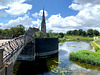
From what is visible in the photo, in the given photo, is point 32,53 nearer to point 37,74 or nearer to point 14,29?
point 37,74

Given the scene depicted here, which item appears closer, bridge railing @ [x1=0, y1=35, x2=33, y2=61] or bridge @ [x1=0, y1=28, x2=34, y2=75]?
bridge @ [x1=0, y1=28, x2=34, y2=75]

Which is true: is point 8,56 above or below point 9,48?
below

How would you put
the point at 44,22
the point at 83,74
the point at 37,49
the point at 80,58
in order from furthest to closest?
the point at 44,22 < the point at 37,49 < the point at 80,58 < the point at 83,74

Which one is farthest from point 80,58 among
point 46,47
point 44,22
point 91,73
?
point 44,22

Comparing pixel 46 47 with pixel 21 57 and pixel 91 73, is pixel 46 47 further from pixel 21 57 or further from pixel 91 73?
pixel 91 73

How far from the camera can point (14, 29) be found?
111ft

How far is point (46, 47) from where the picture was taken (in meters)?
27.8

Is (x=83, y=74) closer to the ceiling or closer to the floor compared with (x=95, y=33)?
closer to the floor

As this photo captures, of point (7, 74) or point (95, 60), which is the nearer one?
Answer: point (7, 74)

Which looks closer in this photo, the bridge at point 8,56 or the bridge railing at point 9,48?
the bridge at point 8,56

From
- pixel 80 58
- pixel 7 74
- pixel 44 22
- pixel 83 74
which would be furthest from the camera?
pixel 44 22

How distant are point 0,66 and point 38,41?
73.0ft

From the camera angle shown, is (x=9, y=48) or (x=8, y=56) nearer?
(x=8, y=56)

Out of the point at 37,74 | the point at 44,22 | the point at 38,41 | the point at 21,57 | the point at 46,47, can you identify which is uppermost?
the point at 44,22
